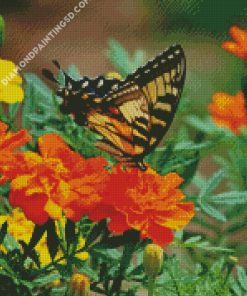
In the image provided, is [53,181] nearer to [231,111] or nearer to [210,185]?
[210,185]

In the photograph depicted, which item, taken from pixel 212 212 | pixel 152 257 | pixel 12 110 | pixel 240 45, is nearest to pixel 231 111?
pixel 240 45

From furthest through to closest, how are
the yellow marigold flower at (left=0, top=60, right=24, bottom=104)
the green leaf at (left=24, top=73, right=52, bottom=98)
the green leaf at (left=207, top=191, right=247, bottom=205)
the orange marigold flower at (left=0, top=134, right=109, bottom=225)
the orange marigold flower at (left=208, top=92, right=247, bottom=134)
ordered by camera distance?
the orange marigold flower at (left=208, top=92, right=247, bottom=134) < the green leaf at (left=24, top=73, right=52, bottom=98) < the green leaf at (left=207, top=191, right=247, bottom=205) < the yellow marigold flower at (left=0, top=60, right=24, bottom=104) < the orange marigold flower at (left=0, top=134, right=109, bottom=225)

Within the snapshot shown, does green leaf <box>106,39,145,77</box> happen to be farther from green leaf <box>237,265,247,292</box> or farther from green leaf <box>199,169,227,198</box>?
green leaf <box>237,265,247,292</box>

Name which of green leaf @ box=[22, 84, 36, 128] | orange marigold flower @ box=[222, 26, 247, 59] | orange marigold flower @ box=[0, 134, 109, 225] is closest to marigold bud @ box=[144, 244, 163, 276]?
orange marigold flower @ box=[0, 134, 109, 225]

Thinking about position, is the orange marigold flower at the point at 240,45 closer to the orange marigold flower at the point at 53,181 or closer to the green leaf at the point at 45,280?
the orange marigold flower at the point at 53,181

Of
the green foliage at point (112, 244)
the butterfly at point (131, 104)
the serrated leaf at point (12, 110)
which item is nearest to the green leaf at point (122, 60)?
the green foliage at point (112, 244)

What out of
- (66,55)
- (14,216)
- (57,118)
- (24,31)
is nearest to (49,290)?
(14,216)
